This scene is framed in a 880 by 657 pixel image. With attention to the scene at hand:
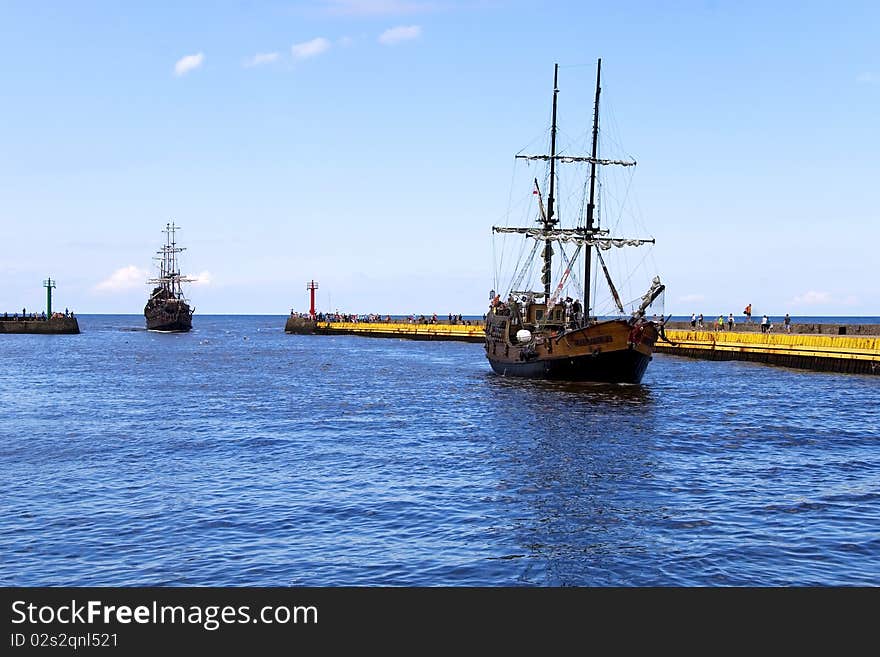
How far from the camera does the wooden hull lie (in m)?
48.3

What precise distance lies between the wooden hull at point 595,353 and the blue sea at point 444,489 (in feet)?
6.83

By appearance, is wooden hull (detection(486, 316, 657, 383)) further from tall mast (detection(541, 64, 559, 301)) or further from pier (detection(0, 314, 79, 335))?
pier (detection(0, 314, 79, 335))

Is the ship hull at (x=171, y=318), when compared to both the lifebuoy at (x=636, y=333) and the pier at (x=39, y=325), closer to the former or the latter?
the pier at (x=39, y=325)

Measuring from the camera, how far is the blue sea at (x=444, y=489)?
15625 mm

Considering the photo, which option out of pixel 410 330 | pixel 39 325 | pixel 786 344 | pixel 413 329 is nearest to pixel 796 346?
pixel 786 344

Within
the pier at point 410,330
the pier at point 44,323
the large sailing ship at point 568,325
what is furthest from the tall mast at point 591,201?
the pier at point 44,323

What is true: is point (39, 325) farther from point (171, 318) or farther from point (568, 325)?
point (568, 325)

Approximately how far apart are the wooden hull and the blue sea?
2.08 metres

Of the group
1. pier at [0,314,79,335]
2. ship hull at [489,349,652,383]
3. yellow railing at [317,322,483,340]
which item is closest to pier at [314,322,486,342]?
yellow railing at [317,322,483,340]

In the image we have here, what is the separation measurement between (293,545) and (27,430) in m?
22.2

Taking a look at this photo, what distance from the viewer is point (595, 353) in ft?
161

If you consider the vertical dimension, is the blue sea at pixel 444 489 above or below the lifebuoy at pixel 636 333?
below

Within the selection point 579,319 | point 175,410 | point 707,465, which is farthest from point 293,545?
point 579,319

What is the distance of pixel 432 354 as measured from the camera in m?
94.1
